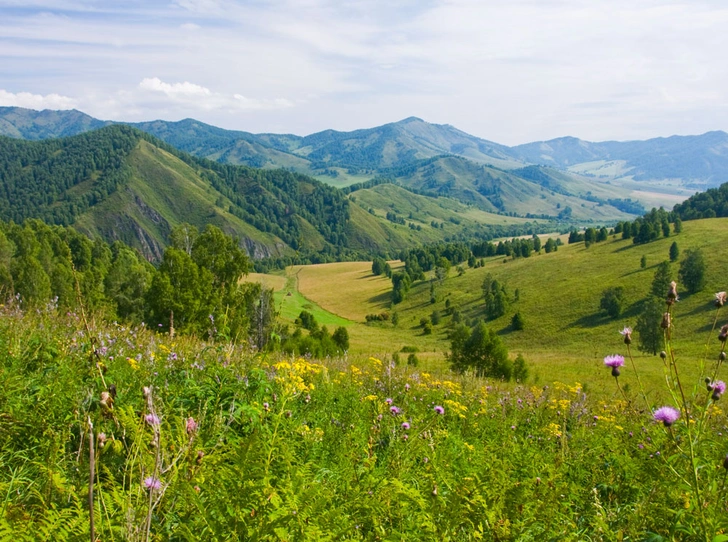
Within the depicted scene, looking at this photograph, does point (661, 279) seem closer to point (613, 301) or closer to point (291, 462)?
point (613, 301)

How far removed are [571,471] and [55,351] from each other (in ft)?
19.0

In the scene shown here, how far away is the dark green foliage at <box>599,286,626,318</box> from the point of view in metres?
79.1

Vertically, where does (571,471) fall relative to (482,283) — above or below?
above

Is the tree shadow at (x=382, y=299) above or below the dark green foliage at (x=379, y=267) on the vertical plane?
below

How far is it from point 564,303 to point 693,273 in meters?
21.8

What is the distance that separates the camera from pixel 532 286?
331 ft

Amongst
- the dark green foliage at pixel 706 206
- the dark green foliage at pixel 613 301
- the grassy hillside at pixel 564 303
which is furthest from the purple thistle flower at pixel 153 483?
the dark green foliage at pixel 706 206

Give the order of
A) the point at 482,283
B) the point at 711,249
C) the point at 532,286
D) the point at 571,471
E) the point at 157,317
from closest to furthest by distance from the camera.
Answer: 1. the point at 571,471
2. the point at 157,317
3. the point at 711,249
4. the point at 532,286
5. the point at 482,283

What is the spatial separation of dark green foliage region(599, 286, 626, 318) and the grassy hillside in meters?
1.24

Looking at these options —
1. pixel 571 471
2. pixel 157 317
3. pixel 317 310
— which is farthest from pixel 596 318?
pixel 571 471

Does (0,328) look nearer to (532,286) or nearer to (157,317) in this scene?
(157,317)

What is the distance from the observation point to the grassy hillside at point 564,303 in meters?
62.6

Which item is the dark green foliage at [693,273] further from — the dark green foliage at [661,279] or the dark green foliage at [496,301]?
the dark green foliage at [496,301]

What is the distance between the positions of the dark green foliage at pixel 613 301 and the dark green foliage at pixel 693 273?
36.1ft
